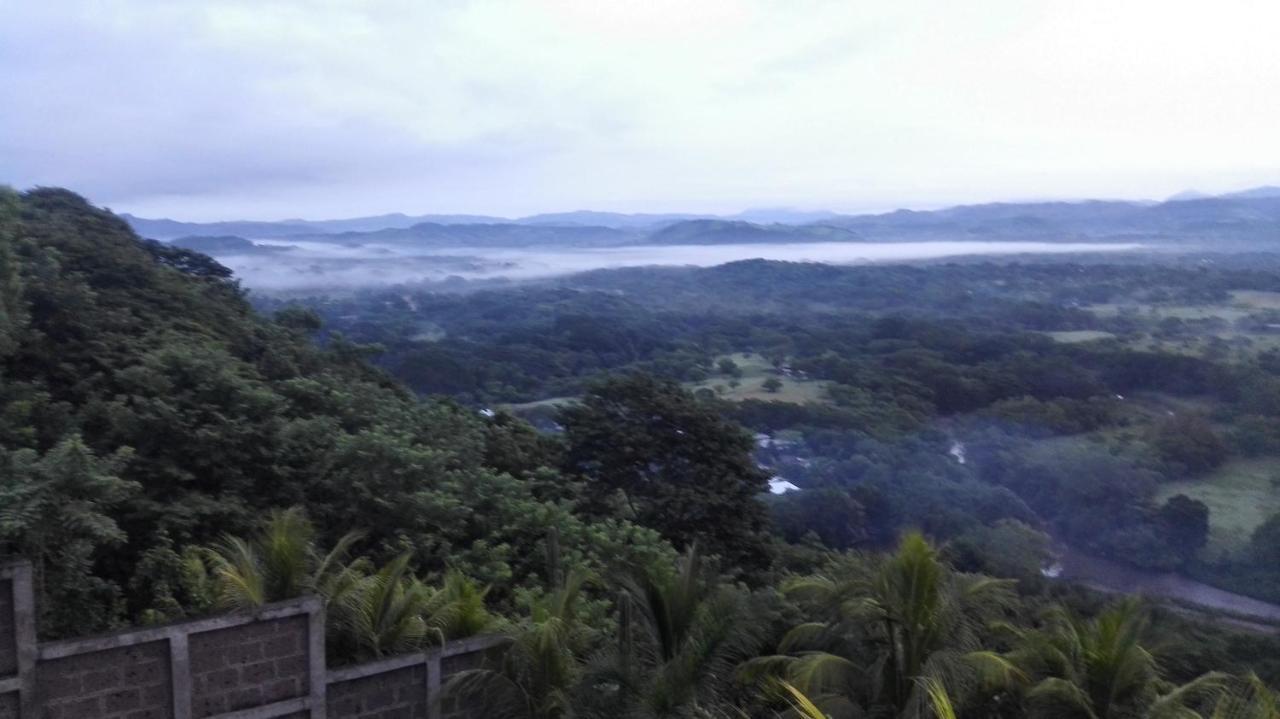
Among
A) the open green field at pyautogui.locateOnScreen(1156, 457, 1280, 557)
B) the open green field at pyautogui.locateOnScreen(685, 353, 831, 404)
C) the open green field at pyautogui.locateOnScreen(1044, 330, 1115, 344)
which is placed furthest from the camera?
the open green field at pyautogui.locateOnScreen(1044, 330, 1115, 344)

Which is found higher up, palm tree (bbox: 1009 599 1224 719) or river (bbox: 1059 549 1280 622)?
palm tree (bbox: 1009 599 1224 719)

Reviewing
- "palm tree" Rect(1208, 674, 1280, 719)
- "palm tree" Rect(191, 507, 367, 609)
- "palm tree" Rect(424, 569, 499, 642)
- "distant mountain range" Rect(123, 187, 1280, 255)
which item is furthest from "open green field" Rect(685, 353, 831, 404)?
"distant mountain range" Rect(123, 187, 1280, 255)

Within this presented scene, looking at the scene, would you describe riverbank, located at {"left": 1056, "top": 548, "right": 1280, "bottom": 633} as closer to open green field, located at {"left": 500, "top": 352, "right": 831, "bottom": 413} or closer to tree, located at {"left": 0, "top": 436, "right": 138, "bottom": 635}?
open green field, located at {"left": 500, "top": 352, "right": 831, "bottom": 413}

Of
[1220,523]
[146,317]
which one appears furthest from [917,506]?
[146,317]

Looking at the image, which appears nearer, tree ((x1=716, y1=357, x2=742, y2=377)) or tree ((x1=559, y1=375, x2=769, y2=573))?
tree ((x1=559, y1=375, x2=769, y2=573))

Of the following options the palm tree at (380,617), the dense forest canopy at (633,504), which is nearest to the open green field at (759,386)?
the dense forest canopy at (633,504)

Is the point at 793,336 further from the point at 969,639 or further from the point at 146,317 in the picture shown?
the point at 969,639

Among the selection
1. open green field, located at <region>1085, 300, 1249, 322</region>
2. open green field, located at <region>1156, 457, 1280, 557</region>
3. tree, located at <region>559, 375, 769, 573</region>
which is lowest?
open green field, located at <region>1156, 457, 1280, 557</region>
